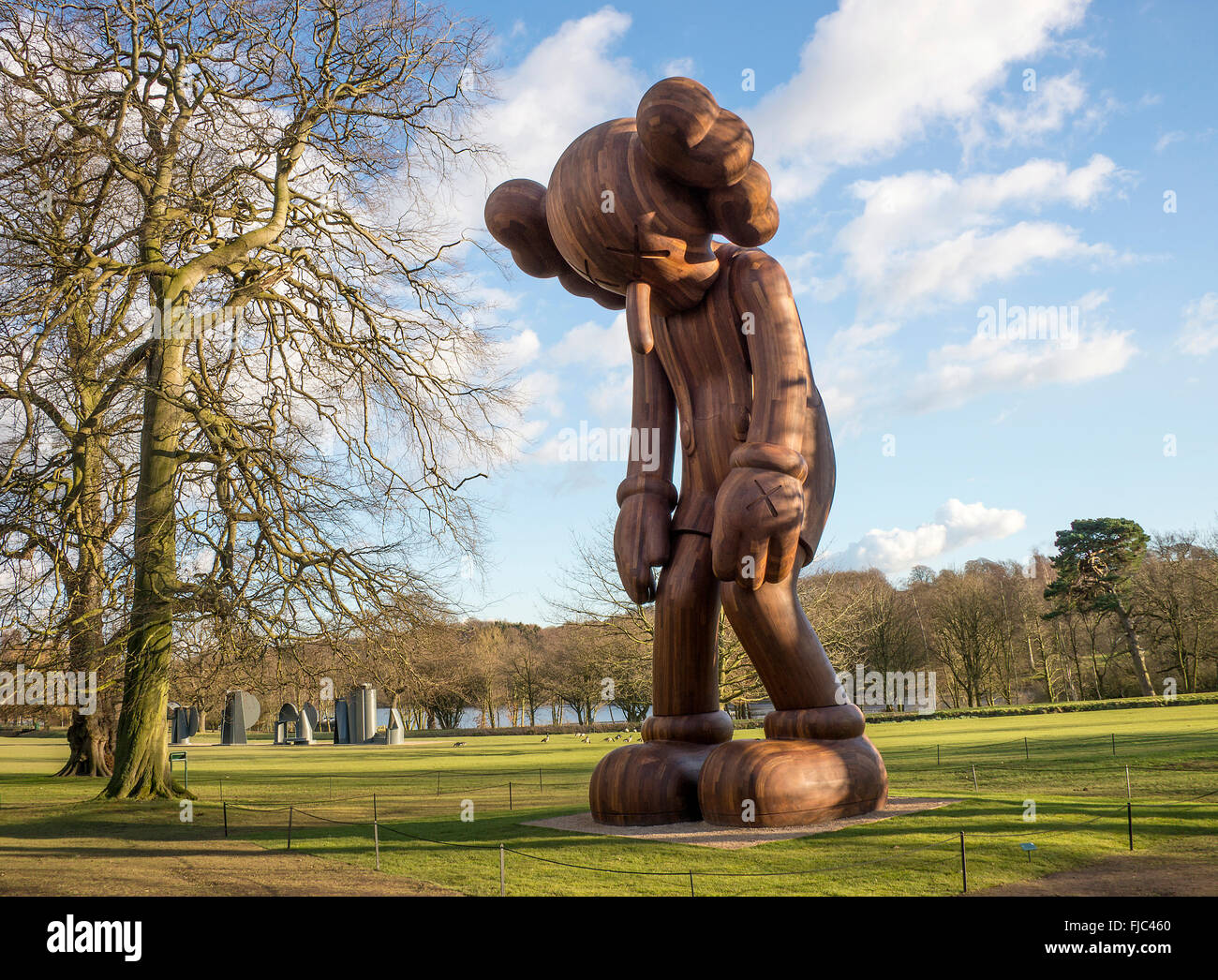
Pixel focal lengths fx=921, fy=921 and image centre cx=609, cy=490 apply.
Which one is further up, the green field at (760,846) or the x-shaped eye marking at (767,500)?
the x-shaped eye marking at (767,500)

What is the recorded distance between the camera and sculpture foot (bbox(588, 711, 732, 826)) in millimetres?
5660

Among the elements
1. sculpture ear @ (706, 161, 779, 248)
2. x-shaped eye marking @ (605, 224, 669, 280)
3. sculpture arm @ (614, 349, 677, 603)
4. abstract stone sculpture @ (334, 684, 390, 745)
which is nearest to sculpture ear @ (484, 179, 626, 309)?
sculpture arm @ (614, 349, 677, 603)

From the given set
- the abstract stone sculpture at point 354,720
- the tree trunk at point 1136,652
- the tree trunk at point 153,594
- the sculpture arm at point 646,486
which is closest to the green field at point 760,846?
the tree trunk at point 153,594

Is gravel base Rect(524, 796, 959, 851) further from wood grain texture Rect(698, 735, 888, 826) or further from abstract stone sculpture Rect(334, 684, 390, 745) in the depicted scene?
abstract stone sculpture Rect(334, 684, 390, 745)

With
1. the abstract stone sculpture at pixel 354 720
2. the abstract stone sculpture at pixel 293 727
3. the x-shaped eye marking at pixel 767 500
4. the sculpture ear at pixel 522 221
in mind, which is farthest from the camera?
the abstract stone sculpture at pixel 293 727

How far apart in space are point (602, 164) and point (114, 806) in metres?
9.10

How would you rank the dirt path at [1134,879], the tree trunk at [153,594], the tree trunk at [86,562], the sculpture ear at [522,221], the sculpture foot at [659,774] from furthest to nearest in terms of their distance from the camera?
1. the tree trunk at [153,594]
2. the tree trunk at [86,562]
3. the sculpture ear at [522,221]
4. the sculpture foot at [659,774]
5. the dirt path at [1134,879]

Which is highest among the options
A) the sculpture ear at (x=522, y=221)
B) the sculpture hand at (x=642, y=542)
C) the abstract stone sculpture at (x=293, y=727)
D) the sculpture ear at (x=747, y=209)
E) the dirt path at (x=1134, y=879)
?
the sculpture ear at (x=522, y=221)

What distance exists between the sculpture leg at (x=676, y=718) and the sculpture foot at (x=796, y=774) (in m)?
0.26

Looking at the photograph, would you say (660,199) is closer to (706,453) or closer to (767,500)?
(706,453)

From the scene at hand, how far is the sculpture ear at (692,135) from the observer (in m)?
5.01

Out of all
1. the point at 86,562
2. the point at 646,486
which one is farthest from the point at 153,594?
the point at 646,486

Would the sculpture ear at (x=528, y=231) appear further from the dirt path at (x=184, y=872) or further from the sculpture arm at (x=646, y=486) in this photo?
the dirt path at (x=184, y=872)

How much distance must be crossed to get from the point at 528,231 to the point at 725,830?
3.98 meters
